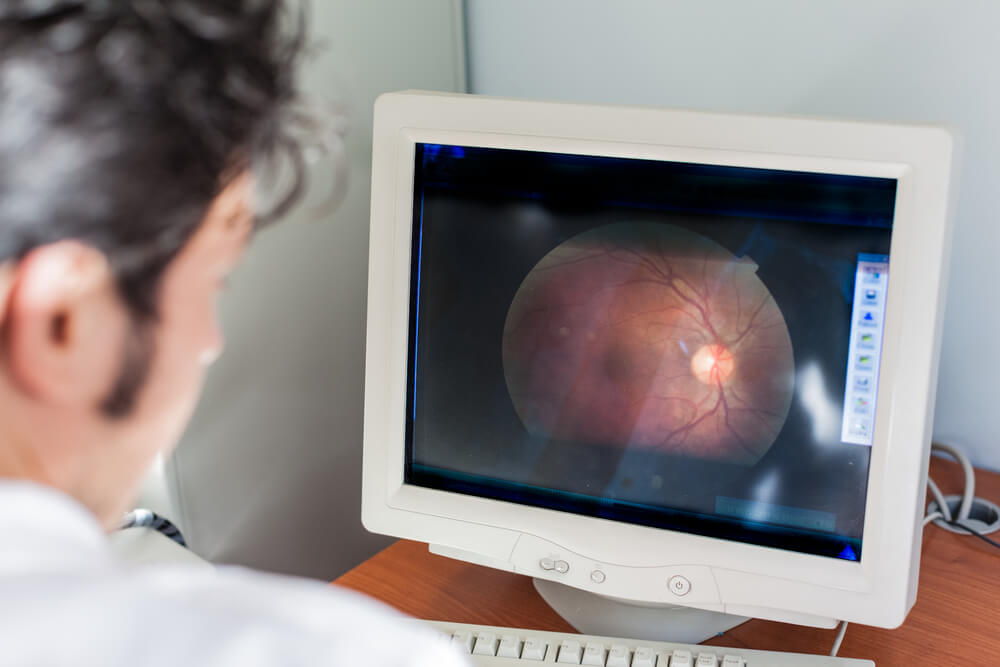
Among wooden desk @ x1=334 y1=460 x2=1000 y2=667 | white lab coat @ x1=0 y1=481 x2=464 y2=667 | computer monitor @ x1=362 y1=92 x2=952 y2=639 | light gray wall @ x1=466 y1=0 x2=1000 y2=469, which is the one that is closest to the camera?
white lab coat @ x1=0 y1=481 x2=464 y2=667

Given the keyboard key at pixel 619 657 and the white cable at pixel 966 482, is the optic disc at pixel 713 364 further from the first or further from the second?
the white cable at pixel 966 482

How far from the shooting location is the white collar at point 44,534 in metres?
0.31

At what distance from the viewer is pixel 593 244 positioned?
0.71 metres

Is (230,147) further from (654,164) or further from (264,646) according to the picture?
(654,164)

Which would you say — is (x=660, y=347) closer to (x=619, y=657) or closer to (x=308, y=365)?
(x=619, y=657)

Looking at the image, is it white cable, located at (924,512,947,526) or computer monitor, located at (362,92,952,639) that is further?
white cable, located at (924,512,947,526)

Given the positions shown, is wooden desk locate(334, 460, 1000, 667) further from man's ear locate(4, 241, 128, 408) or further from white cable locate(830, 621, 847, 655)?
man's ear locate(4, 241, 128, 408)

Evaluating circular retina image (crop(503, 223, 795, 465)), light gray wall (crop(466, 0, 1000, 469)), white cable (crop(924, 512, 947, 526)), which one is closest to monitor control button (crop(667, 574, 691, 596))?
circular retina image (crop(503, 223, 795, 465))

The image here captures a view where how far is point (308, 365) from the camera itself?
1.07 metres

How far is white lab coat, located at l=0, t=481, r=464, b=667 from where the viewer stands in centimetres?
29

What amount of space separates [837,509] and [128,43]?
587mm

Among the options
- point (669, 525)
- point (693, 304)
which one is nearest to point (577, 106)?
point (693, 304)

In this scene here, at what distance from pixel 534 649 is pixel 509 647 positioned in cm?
2

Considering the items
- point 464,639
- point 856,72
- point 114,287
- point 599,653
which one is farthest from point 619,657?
point 856,72
